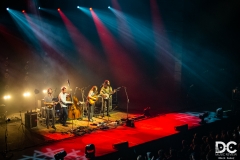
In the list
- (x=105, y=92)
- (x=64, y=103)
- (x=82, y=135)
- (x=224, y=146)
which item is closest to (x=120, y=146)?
(x=82, y=135)

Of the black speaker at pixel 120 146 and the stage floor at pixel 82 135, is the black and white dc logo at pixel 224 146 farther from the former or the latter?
the black speaker at pixel 120 146

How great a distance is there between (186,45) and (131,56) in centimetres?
405

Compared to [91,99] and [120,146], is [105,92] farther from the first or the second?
[120,146]

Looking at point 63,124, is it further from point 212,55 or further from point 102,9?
point 212,55

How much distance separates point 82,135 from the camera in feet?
34.7

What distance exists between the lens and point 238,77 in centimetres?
1933

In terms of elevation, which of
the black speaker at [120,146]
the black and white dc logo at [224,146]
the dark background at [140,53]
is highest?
the dark background at [140,53]

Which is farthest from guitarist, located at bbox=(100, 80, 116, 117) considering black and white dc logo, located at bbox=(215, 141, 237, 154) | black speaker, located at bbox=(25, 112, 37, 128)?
black and white dc logo, located at bbox=(215, 141, 237, 154)

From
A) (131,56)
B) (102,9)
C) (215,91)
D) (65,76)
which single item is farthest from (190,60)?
(65,76)

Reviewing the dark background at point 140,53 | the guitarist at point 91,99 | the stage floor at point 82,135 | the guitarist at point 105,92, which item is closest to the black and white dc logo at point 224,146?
the stage floor at point 82,135

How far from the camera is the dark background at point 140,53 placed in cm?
1596

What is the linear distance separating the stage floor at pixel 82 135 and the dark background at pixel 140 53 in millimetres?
3030

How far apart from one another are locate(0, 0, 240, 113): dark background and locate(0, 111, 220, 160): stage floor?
9.94 feet

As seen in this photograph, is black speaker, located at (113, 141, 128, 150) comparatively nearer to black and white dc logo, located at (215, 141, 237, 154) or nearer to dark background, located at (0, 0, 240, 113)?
black and white dc logo, located at (215, 141, 237, 154)
